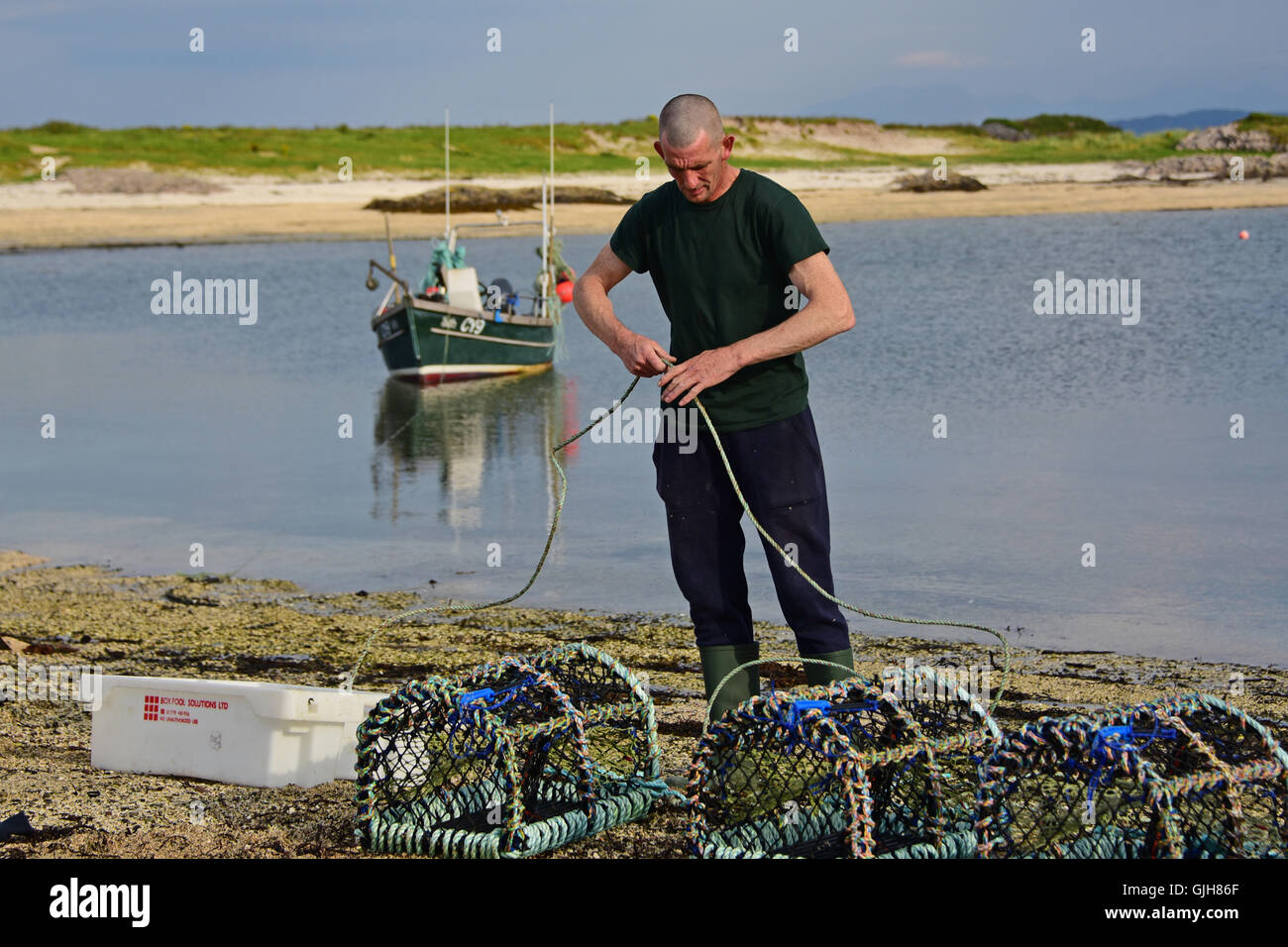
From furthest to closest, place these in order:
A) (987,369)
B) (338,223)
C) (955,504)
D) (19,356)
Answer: (338,223), (19,356), (987,369), (955,504)

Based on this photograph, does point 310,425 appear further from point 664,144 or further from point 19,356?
point 664,144

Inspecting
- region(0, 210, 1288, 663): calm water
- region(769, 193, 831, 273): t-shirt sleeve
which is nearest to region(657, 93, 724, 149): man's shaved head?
region(769, 193, 831, 273): t-shirt sleeve

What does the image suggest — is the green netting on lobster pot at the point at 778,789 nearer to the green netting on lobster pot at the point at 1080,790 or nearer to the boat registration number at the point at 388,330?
the green netting on lobster pot at the point at 1080,790

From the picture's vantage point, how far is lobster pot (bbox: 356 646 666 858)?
12.8 feet

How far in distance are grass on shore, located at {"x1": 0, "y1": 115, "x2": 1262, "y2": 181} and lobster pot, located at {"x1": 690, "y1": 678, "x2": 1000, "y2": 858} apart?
160 feet

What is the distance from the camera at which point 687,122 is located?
12.9ft

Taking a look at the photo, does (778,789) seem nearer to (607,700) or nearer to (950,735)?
(950,735)

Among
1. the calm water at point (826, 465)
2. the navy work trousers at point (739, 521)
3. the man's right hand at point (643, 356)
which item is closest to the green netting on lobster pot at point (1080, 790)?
the navy work trousers at point (739, 521)

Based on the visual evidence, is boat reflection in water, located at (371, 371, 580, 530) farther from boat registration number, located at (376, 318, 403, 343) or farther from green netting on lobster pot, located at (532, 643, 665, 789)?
green netting on lobster pot, located at (532, 643, 665, 789)

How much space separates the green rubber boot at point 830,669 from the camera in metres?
4.21

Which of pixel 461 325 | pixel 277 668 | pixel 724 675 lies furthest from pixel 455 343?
pixel 724 675

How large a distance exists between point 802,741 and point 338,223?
40114 millimetres
